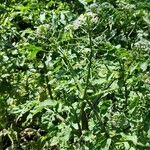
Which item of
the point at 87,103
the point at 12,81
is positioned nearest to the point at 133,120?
the point at 87,103

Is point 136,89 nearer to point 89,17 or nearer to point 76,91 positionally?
point 76,91

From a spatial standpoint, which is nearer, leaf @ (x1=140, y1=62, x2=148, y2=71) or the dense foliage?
leaf @ (x1=140, y1=62, x2=148, y2=71)

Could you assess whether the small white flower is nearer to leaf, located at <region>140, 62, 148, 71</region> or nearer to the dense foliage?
the dense foliage

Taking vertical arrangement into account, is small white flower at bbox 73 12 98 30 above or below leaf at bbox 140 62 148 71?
above

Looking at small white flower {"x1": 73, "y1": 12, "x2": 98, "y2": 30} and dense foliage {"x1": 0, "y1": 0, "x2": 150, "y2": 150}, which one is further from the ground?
small white flower {"x1": 73, "y1": 12, "x2": 98, "y2": 30}

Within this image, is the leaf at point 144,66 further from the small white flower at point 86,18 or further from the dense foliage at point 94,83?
the small white flower at point 86,18

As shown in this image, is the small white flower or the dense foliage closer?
the small white flower

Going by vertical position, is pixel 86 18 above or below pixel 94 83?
above

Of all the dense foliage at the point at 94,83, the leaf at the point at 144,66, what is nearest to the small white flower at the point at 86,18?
the dense foliage at the point at 94,83

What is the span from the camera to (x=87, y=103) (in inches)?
93.4

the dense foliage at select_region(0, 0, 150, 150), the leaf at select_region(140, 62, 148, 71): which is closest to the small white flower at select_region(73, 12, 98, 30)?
the dense foliage at select_region(0, 0, 150, 150)

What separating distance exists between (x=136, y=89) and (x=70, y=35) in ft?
1.43

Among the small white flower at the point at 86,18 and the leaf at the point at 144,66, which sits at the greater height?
the small white flower at the point at 86,18

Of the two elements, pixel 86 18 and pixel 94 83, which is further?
pixel 94 83
